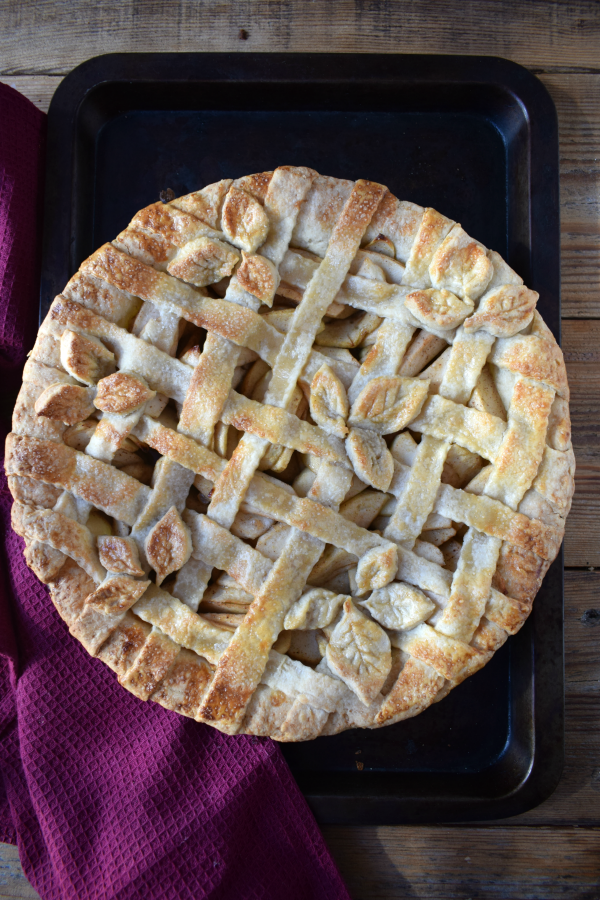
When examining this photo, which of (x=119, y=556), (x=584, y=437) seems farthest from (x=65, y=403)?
(x=584, y=437)

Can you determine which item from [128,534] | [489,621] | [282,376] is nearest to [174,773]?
[128,534]

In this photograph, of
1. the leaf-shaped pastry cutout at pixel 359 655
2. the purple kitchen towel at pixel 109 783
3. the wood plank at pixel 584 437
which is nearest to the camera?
the leaf-shaped pastry cutout at pixel 359 655

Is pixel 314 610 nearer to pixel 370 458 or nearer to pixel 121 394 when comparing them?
pixel 370 458

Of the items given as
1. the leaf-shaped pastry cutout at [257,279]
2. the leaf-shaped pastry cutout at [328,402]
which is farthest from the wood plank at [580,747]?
the leaf-shaped pastry cutout at [257,279]

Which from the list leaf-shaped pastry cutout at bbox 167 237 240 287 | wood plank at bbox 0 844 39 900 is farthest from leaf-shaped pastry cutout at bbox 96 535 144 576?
wood plank at bbox 0 844 39 900

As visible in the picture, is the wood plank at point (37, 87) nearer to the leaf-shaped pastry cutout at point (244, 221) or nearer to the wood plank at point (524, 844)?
the leaf-shaped pastry cutout at point (244, 221)

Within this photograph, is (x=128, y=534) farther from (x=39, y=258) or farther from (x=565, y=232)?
(x=565, y=232)
